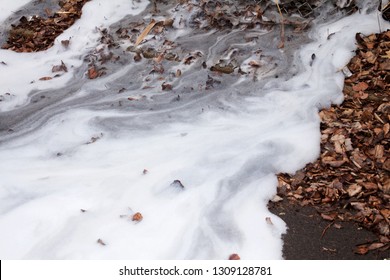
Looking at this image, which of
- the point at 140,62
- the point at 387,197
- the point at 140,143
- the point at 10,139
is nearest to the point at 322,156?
the point at 387,197

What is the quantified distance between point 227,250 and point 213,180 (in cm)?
59

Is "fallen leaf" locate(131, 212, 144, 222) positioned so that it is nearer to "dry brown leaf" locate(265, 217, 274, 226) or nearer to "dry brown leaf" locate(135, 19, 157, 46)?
"dry brown leaf" locate(265, 217, 274, 226)

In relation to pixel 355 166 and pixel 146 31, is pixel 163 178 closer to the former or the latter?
pixel 355 166

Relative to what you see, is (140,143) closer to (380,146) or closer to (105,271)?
(105,271)

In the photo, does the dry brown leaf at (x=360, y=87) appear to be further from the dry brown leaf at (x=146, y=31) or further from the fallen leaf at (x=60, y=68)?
the fallen leaf at (x=60, y=68)

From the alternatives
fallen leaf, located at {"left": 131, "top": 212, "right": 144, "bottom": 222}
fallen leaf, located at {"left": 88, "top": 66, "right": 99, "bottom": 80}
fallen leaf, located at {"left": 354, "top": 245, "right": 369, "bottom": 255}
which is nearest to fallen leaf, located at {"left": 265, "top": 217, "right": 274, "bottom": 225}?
fallen leaf, located at {"left": 354, "top": 245, "right": 369, "bottom": 255}

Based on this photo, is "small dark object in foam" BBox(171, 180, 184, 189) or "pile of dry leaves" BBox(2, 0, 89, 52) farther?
"pile of dry leaves" BBox(2, 0, 89, 52)

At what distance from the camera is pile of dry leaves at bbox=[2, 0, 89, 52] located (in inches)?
194

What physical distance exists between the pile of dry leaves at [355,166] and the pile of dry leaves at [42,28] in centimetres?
331

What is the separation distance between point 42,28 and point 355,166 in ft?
13.3

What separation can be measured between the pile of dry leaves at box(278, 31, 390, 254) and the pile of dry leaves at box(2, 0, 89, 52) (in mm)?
3306

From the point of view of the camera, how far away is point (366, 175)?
9.48ft

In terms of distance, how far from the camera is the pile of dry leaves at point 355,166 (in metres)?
2.70

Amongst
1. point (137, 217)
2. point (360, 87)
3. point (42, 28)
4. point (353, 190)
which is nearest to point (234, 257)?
point (137, 217)
